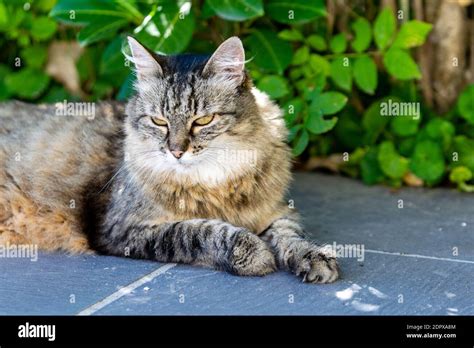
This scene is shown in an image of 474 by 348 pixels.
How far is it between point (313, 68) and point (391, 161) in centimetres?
77

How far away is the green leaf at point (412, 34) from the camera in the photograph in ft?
16.8

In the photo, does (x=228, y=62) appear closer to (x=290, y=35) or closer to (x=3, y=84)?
(x=290, y=35)

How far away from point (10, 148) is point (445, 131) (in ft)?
8.50

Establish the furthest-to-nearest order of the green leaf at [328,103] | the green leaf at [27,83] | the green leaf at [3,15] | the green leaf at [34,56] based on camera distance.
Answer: the green leaf at [34,56] < the green leaf at [27,83] < the green leaf at [3,15] < the green leaf at [328,103]

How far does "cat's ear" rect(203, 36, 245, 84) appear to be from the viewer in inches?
150

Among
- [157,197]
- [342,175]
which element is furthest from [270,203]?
[342,175]

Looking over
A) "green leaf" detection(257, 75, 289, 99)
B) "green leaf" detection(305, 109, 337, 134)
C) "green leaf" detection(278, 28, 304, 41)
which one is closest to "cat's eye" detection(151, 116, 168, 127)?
"green leaf" detection(305, 109, 337, 134)

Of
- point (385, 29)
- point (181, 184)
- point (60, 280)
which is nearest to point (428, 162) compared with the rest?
point (385, 29)

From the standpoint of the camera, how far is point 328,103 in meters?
4.76

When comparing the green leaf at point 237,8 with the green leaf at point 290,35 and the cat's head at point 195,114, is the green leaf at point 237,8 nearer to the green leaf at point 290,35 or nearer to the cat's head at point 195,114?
the green leaf at point 290,35

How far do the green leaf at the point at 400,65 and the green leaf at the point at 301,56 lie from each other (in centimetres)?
51

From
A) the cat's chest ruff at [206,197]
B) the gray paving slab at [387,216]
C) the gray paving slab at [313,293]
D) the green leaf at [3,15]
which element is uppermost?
the green leaf at [3,15]

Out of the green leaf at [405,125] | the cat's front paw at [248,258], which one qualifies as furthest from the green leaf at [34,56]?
the cat's front paw at [248,258]

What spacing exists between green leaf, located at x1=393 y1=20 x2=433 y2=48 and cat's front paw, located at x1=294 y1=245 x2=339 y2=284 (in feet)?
6.53
